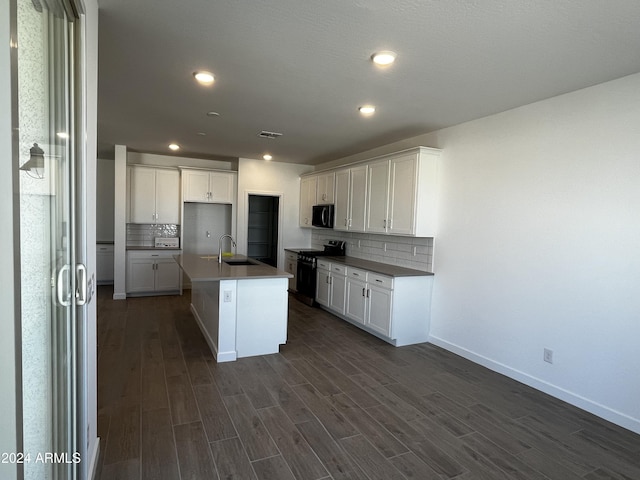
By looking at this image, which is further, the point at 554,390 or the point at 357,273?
the point at 357,273

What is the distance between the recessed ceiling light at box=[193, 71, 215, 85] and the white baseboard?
3.70 meters

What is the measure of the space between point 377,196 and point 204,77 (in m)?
2.72

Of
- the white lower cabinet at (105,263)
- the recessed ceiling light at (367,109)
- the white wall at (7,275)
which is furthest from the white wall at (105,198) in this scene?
the white wall at (7,275)

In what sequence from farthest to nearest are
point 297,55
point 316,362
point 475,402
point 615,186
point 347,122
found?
point 347,122, point 316,362, point 475,402, point 615,186, point 297,55

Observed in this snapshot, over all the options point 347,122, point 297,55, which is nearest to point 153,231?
point 347,122

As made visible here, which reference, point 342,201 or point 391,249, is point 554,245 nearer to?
point 391,249

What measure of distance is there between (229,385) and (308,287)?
3.03 metres

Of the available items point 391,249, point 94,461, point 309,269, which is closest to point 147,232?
point 309,269

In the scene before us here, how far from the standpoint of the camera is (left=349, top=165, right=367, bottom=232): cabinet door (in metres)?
5.17

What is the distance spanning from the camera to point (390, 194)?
4.61 metres

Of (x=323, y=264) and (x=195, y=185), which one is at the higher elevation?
(x=195, y=185)

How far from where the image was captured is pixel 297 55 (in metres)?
2.51

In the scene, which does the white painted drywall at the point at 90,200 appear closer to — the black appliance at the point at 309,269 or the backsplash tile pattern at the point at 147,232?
the black appliance at the point at 309,269

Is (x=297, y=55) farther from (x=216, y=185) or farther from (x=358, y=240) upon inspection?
(x=216, y=185)
